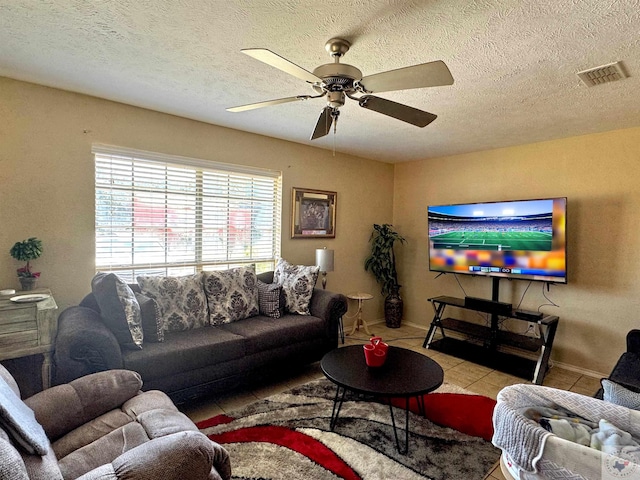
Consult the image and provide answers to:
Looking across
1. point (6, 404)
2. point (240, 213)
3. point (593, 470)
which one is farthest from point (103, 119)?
point (593, 470)

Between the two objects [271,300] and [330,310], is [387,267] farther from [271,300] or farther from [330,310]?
[271,300]

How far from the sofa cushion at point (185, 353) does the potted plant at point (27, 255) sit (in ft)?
3.05

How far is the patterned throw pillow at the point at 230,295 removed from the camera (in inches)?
123

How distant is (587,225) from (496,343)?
1.55 meters

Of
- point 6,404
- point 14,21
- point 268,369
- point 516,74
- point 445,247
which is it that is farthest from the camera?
point 445,247

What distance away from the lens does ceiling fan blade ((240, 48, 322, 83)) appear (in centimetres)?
143

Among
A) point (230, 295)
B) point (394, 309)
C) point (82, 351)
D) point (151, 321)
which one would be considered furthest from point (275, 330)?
point (394, 309)

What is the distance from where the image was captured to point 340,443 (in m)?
2.18

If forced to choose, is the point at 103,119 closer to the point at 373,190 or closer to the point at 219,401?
the point at 219,401

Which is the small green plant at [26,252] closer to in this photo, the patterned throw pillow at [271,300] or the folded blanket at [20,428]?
the folded blanket at [20,428]

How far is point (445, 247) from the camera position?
4156 mm

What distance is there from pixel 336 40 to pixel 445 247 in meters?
3.00

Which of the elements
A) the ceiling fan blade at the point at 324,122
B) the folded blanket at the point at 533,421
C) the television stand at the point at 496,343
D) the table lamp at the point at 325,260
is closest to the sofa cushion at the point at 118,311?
the ceiling fan blade at the point at 324,122

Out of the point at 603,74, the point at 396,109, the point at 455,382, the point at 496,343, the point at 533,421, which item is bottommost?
the point at 455,382
